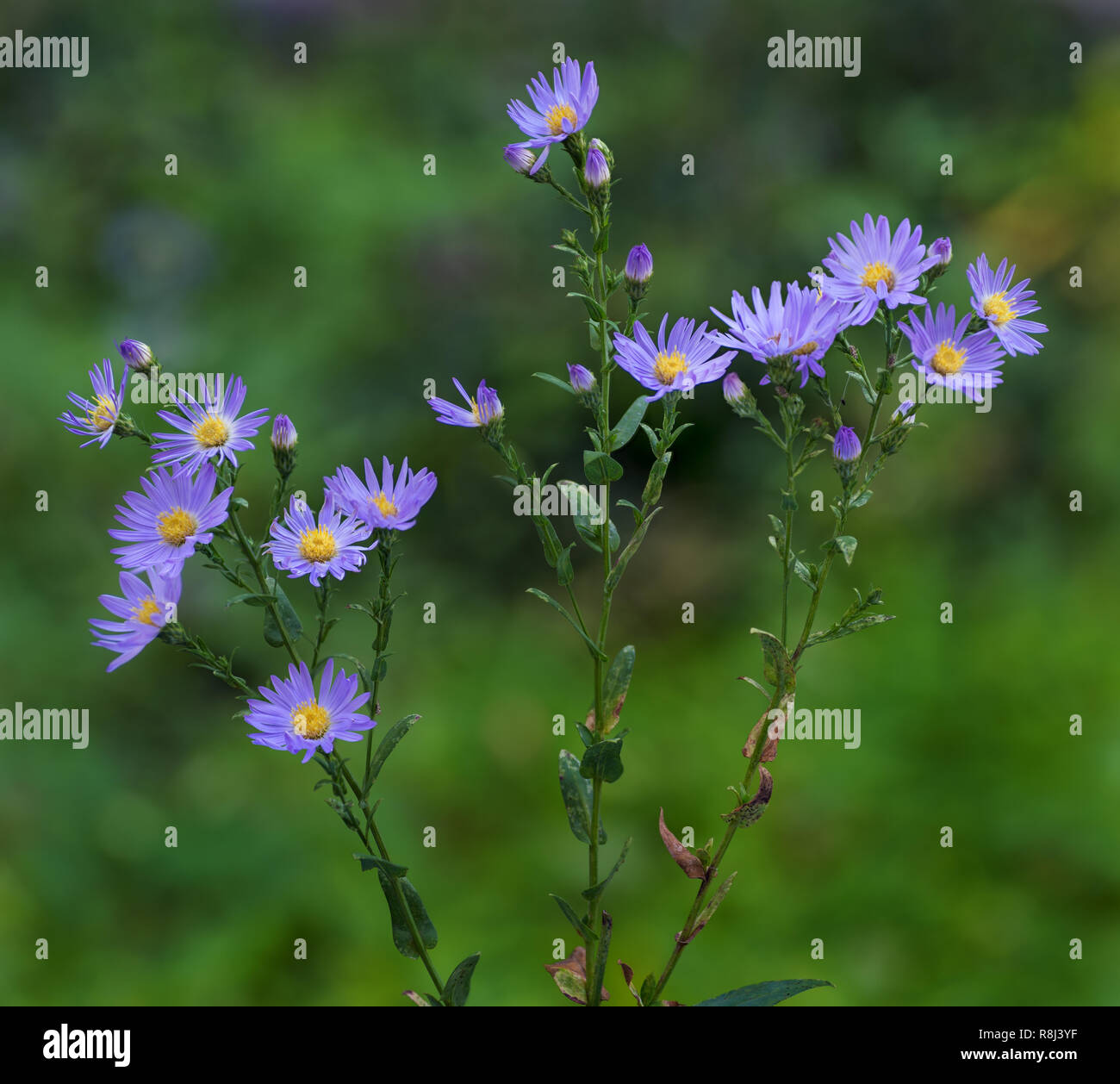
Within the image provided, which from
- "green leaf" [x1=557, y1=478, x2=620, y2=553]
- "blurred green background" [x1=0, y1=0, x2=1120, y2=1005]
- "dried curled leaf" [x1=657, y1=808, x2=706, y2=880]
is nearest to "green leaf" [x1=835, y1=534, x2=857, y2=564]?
"green leaf" [x1=557, y1=478, x2=620, y2=553]

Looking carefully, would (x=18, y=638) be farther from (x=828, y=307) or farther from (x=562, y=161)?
(x=828, y=307)

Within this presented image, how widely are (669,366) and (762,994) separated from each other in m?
0.64

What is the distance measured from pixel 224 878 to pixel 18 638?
3.18 ft

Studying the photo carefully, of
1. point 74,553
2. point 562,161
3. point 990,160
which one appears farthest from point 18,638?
point 990,160

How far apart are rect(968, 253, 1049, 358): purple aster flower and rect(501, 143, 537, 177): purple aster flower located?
0.45 meters

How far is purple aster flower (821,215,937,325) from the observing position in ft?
3.33

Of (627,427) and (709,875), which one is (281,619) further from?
(709,875)

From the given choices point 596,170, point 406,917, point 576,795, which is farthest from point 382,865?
point 596,170

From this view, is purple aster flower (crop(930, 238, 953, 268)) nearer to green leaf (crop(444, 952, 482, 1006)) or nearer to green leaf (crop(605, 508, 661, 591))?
green leaf (crop(605, 508, 661, 591))

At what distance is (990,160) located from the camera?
12.0 ft

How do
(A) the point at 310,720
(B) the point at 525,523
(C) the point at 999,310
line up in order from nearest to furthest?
1. (A) the point at 310,720
2. (C) the point at 999,310
3. (B) the point at 525,523

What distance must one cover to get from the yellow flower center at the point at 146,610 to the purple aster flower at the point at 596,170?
0.56m

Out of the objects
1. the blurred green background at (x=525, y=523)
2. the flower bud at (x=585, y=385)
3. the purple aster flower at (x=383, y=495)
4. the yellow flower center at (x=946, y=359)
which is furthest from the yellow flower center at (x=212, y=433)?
the blurred green background at (x=525, y=523)

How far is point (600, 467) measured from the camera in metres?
1.07
